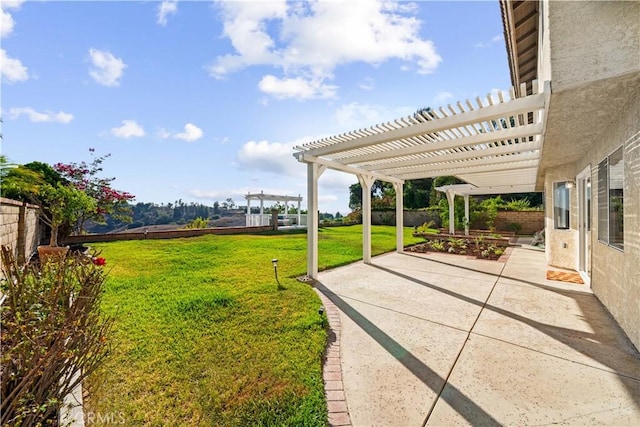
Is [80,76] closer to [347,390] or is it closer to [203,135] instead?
[203,135]

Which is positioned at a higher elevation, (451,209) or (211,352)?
(451,209)

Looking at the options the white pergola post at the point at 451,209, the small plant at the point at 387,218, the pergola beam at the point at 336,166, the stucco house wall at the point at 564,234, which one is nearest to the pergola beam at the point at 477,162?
the pergola beam at the point at 336,166

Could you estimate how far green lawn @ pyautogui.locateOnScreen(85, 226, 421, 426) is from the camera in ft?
9.07

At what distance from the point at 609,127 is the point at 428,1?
179 inches

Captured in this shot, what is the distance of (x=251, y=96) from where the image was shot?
1029cm

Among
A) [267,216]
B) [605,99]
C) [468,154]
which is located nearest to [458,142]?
[468,154]

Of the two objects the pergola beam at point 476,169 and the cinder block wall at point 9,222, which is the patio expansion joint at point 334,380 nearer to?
the cinder block wall at point 9,222

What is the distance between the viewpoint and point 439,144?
22.0ft

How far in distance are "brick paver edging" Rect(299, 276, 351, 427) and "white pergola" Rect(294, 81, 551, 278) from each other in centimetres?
328

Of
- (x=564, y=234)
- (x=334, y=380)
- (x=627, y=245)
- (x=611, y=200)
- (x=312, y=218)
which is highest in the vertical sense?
(x=611, y=200)

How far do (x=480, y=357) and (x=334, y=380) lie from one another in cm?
203

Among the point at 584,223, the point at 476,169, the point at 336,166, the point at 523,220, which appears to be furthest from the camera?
the point at 523,220

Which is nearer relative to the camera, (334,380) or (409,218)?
(334,380)

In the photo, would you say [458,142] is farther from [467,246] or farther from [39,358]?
[467,246]
